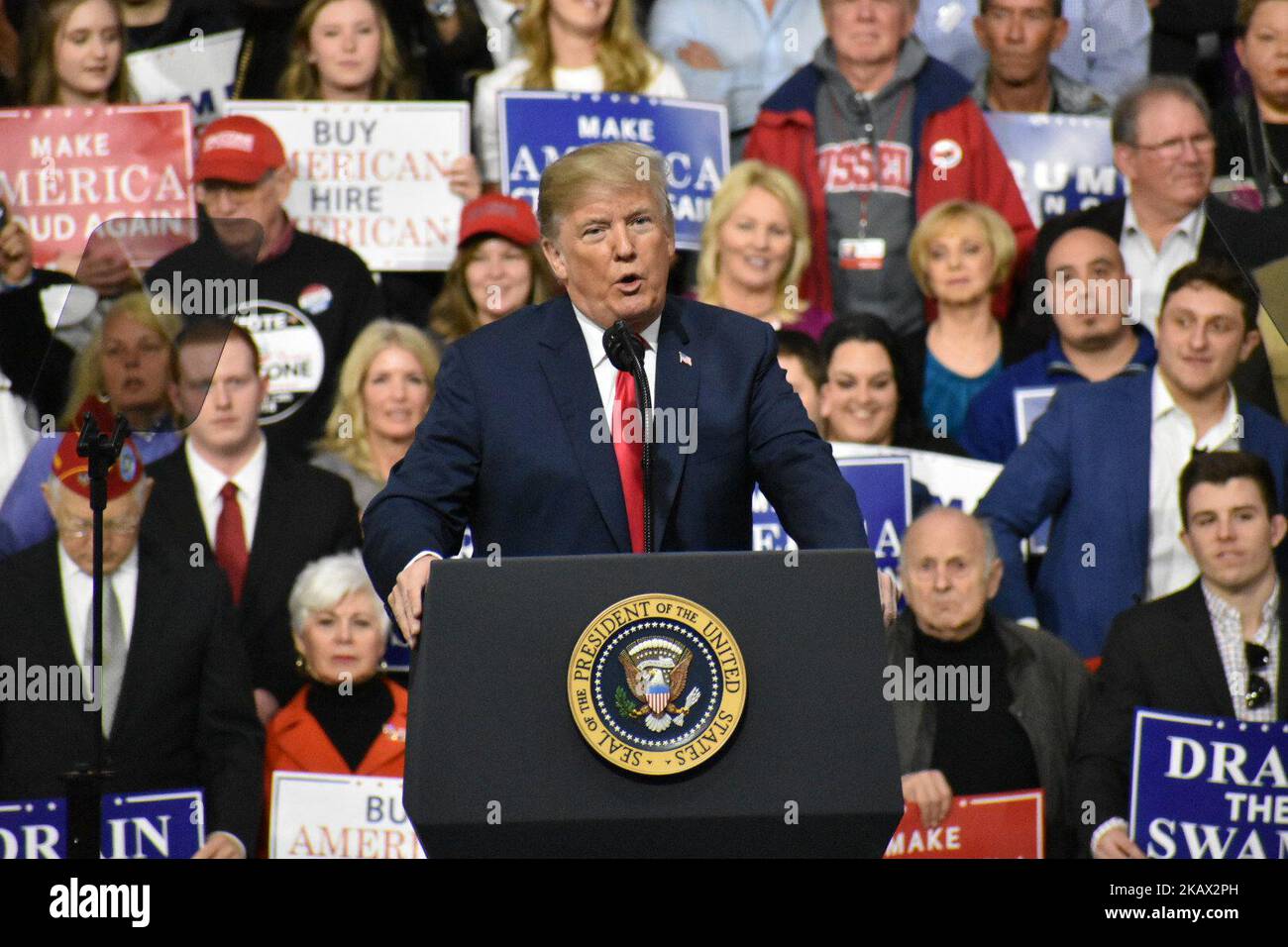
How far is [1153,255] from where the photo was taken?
7.05 m

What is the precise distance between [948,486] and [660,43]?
2276 millimetres

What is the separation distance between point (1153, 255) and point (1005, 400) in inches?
36.2

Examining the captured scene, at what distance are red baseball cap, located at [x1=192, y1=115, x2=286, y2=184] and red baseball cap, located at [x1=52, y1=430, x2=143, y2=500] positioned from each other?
139 cm

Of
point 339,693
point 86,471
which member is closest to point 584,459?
point 86,471

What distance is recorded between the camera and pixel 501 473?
3396 mm

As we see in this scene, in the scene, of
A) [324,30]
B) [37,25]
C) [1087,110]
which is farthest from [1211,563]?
[37,25]

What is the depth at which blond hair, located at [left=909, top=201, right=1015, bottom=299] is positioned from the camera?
687 centimetres

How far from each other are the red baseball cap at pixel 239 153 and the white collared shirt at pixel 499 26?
1259 mm

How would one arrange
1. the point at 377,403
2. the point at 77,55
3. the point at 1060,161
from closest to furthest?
the point at 377,403, the point at 77,55, the point at 1060,161

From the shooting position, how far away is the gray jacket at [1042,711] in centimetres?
558

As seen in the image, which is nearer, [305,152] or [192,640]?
[192,640]

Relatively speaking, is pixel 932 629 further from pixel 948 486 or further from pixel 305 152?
pixel 305 152

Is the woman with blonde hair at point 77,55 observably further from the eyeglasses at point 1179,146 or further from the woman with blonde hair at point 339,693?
the eyeglasses at point 1179,146

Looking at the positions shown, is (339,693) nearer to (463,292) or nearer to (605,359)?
(463,292)
